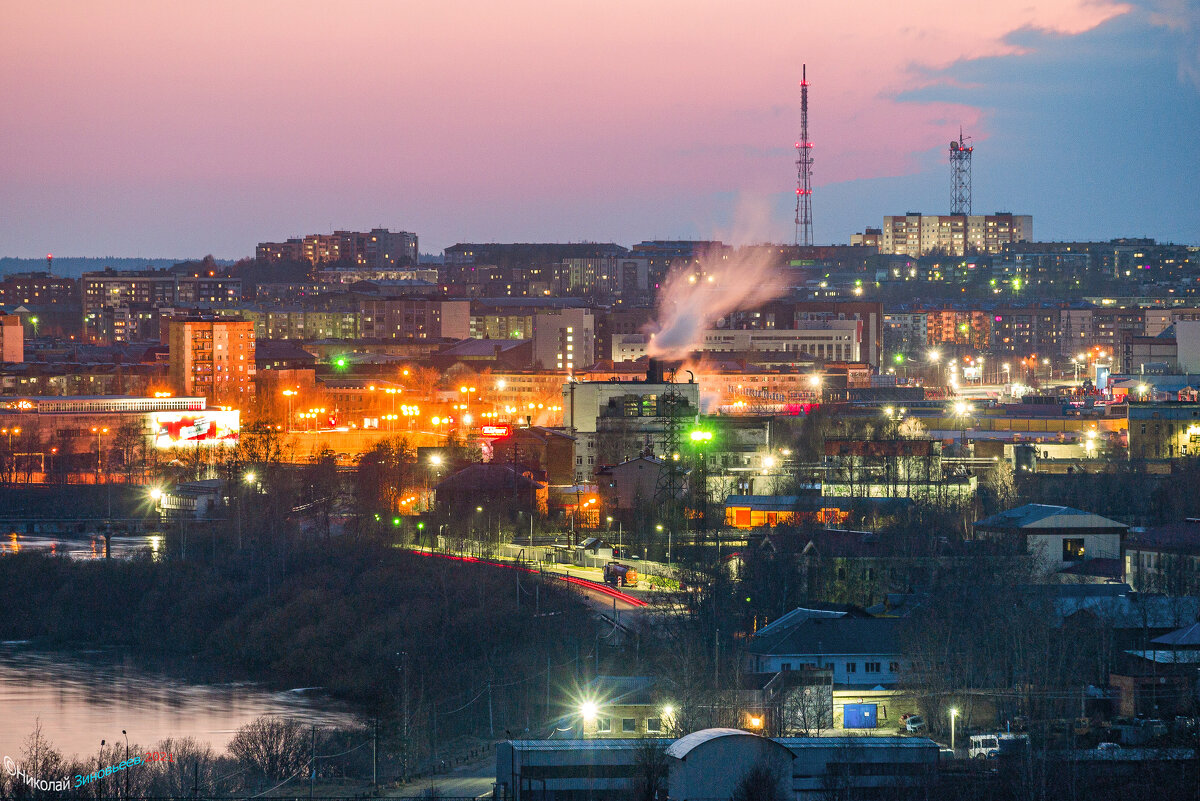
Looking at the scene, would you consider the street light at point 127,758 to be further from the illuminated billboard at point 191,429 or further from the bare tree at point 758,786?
the illuminated billboard at point 191,429

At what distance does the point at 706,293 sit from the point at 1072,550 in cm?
3458

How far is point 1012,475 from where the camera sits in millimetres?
19672

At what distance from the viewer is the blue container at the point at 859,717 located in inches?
384

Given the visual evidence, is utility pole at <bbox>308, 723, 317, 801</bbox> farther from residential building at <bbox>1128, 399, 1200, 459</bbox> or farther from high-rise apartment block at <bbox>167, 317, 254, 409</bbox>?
high-rise apartment block at <bbox>167, 317, 254, 409</bbox>

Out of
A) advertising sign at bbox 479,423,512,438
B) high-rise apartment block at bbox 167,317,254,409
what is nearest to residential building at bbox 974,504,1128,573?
advertising sign at bbox 479,423,512,438

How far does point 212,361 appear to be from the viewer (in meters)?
30.0

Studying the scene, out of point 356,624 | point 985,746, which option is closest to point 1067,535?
point 356,624

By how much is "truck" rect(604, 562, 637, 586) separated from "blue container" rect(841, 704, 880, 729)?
4553mm

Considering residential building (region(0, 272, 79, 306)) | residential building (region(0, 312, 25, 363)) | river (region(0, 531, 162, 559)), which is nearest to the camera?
river (region(0, 531, 162, 559))

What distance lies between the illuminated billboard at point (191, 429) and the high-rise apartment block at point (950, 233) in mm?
42345

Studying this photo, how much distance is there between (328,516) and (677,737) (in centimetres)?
975

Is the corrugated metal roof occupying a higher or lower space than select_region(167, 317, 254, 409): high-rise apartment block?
lower

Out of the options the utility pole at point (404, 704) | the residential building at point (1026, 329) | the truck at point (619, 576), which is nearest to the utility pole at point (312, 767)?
the utility pole at point (404, 704)

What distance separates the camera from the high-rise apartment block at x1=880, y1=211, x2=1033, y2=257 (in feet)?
214
